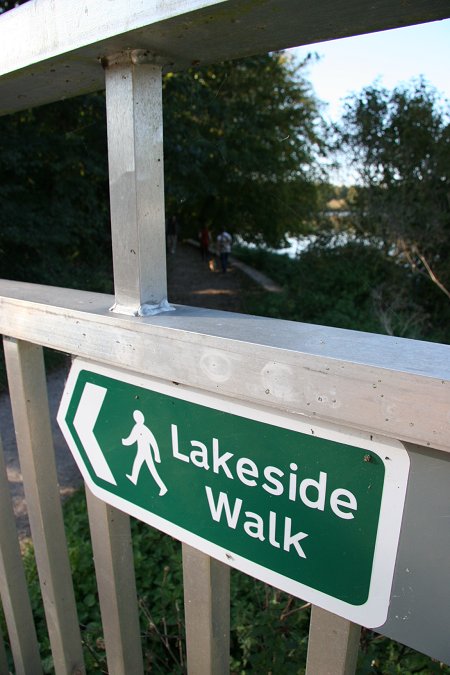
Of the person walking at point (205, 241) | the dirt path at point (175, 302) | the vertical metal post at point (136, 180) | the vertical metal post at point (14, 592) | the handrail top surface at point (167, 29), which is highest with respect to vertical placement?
the handrail top surface at point (167, 29)

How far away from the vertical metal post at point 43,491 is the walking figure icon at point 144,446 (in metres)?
0.34

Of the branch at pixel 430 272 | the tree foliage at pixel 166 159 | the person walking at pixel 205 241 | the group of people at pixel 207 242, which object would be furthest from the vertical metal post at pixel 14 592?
the person walking at pixel 205 241

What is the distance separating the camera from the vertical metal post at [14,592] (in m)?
1.44

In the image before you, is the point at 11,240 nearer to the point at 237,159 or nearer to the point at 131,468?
the point at 237,159

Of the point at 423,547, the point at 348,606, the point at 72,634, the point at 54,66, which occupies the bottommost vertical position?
the point at 72,634

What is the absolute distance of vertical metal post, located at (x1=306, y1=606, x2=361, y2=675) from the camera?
82cm

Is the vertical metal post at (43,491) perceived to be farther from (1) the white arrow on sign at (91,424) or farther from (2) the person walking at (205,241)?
(2) the person walking at (205,241)

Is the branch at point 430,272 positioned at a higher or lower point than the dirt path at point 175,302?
higher

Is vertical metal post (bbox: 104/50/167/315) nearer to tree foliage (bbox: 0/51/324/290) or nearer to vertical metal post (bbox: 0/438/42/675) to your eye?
vertical metal post (bbox: 0/438/42/675)

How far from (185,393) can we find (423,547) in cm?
43

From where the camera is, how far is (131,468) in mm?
1030

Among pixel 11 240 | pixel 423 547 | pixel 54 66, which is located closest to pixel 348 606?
pixel 423 547

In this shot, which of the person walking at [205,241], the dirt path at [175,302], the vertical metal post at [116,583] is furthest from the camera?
the person walking at [205,241]

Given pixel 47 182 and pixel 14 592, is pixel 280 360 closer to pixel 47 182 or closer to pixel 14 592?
pixel 14 592
